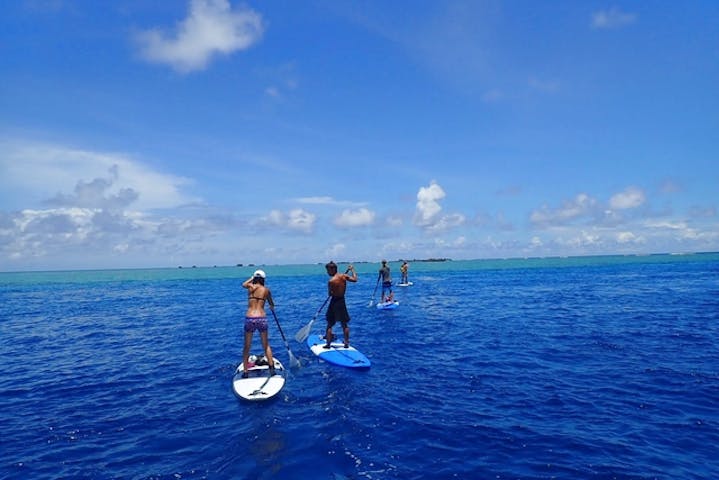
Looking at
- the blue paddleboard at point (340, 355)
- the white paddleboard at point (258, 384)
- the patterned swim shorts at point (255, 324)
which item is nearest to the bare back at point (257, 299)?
the patterned swim shorts at point (255, 324)

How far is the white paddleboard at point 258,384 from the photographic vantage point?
11258 millimetres

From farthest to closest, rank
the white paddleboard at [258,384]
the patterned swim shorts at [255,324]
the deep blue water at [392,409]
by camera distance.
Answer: the patterned swim shorts at [255,324]
the white paddleboard at [258,384]
the deep blue water at [392,409]

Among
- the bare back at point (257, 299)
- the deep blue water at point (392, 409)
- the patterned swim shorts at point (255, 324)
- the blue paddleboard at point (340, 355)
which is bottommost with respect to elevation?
the deep blue water at point (392, 409)

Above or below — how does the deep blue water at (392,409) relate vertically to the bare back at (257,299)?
below

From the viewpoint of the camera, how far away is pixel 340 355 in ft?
51.0

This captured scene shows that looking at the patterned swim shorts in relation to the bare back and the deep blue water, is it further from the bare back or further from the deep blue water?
the deep blue water

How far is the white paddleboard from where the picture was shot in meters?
11.3

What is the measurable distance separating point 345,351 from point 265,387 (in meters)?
4.84

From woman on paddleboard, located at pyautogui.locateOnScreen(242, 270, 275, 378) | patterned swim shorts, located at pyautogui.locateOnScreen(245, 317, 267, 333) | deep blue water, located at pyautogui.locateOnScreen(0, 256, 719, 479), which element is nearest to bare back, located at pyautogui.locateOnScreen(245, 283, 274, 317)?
woman on paddleboard, located at pyautogui.locateOnScreen(242, 270, 275, 378)

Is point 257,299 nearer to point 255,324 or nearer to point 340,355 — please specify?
point 255,324

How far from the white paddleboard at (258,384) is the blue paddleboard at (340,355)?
103 inches

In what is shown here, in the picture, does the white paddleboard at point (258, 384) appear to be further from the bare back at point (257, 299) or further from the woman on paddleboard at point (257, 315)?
the bare back at point (257, 299)

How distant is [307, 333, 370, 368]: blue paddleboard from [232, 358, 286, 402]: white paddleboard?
103 inches

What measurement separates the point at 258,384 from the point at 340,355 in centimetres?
433
